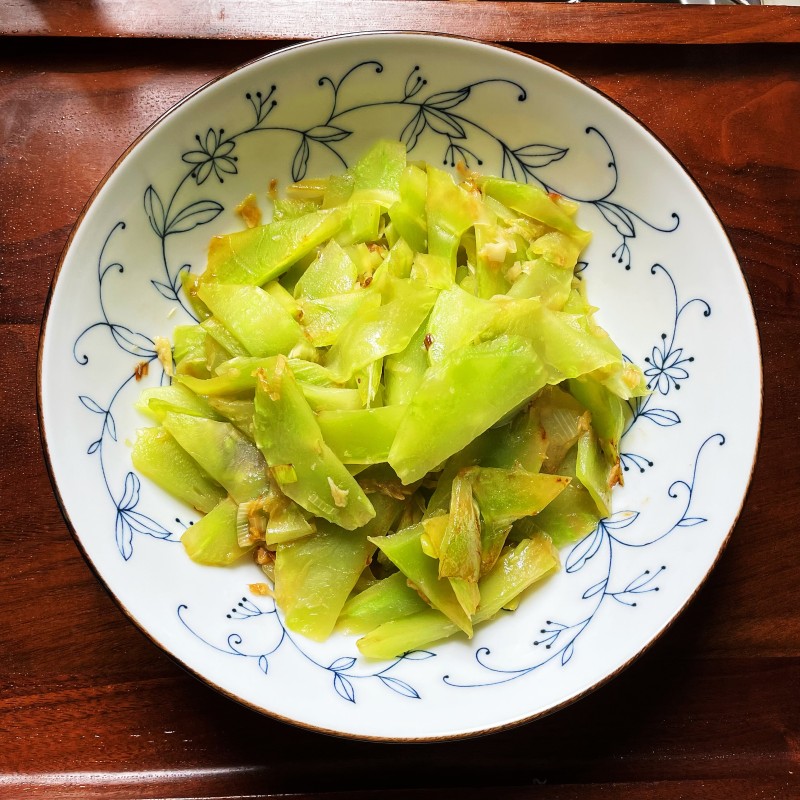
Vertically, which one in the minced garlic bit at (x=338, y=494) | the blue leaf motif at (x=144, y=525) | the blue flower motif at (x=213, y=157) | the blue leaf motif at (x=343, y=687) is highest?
the blue flower motif at (x=213, y=157)

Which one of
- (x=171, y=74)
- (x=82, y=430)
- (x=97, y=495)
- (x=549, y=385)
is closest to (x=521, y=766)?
(x=549, y=385)

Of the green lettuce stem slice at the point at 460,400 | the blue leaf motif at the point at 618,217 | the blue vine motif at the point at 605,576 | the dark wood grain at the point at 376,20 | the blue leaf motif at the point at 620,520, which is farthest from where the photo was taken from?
the dark wood grain at the point at 376,20

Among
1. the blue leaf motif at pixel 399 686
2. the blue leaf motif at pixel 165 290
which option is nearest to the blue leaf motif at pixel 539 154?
the blue leaf motif at pixel 165 290

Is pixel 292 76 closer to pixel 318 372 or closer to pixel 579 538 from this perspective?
pixel 318 372

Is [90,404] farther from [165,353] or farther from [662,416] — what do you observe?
[662,416]

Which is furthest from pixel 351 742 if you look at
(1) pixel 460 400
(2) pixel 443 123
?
(2) pixel 443 123

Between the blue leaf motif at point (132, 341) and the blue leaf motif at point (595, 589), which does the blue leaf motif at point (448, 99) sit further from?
the blue leaf motif at point (595, 589)
